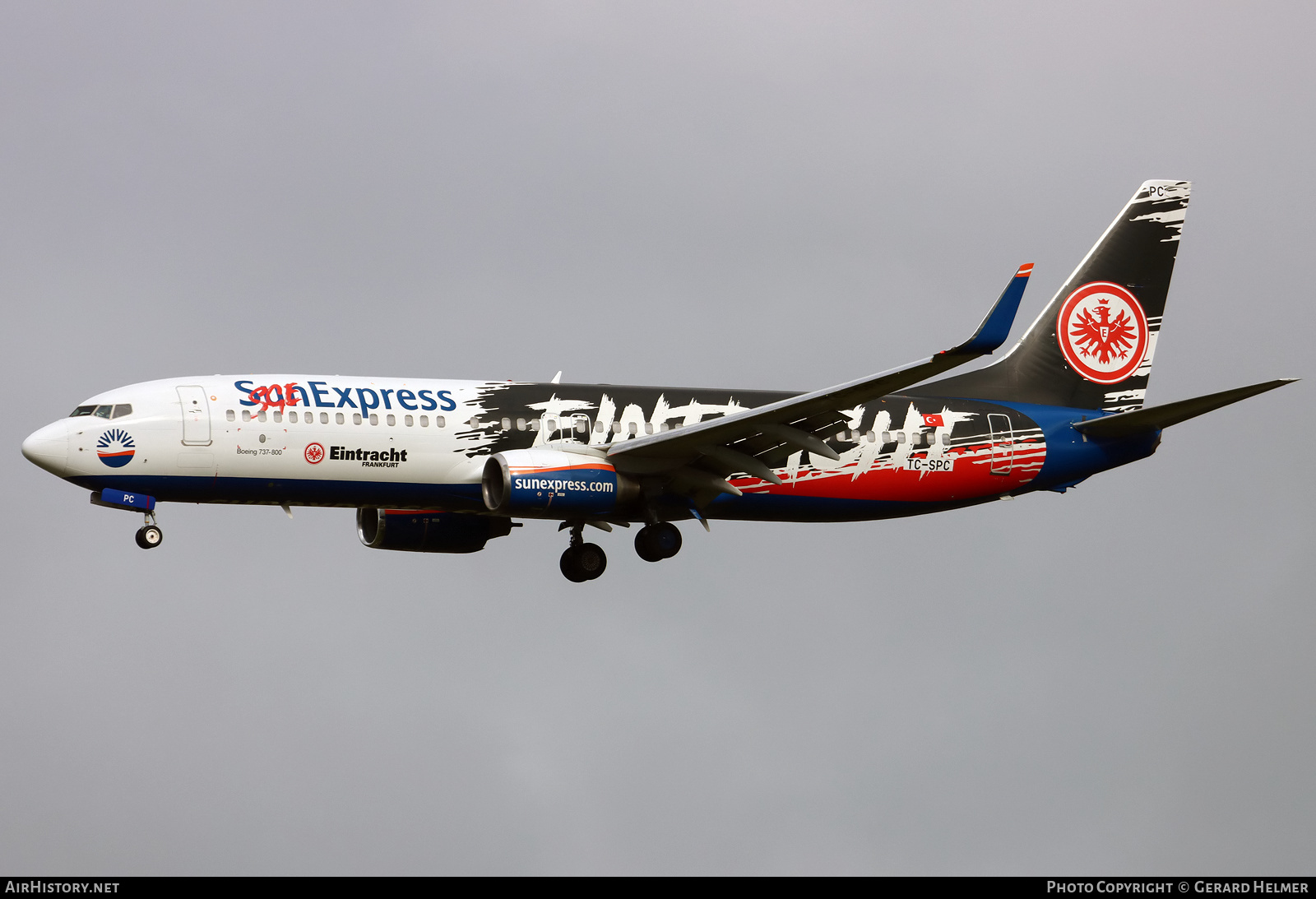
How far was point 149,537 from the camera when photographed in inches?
1665

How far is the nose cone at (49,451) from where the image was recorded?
41438 millimetres

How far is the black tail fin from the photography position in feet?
171

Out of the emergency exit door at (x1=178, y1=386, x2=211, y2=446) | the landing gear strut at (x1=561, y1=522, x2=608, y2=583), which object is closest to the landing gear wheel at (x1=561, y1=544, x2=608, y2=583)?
the landing gear strut at (x1=561, y1=522, x2=608, y2=583)

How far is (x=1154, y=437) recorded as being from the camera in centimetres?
5006

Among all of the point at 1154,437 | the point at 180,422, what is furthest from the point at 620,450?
the point at 1154,437

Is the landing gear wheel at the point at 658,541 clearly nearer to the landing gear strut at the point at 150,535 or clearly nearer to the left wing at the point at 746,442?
the left wing at the point at 746,442

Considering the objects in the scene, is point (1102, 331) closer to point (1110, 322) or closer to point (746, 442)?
point (1110, 322)

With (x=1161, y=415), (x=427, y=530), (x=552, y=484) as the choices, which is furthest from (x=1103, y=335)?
(x=427, y=530)

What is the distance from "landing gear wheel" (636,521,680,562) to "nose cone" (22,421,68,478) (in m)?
14.4

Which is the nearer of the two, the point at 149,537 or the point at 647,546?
the point at 149,537

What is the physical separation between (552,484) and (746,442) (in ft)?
16.8

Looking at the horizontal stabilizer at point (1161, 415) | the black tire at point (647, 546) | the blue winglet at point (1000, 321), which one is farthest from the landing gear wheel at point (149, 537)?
the horizontal stabilizer at point (1161, 415)

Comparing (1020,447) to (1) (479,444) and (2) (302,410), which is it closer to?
(1) (479,444)

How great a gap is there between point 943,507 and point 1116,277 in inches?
376
